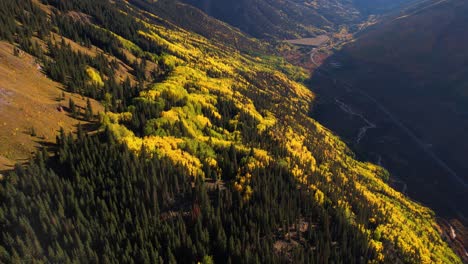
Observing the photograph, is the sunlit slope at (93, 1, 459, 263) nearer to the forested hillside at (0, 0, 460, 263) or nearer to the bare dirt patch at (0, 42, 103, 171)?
the forested hillside at (0, 0, 460, 263)

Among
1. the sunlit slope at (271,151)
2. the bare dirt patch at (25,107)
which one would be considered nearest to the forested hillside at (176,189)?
the sunlit slope at (271,151)

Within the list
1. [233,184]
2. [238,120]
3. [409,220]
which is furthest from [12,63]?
[409,220]

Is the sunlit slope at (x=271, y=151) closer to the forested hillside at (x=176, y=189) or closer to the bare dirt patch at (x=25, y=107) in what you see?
the forested hillside at (x=176, y=189)

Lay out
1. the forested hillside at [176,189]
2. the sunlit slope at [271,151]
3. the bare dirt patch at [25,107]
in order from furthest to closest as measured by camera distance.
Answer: the sunlit slope at [271,151] → the bare dirt patch at [25,107] → the forested hillside at [176,189]

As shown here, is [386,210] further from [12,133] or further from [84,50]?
[84,50]

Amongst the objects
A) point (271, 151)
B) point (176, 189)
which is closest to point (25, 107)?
point (176, 189)

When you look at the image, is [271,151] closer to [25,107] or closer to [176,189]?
[176,189]
